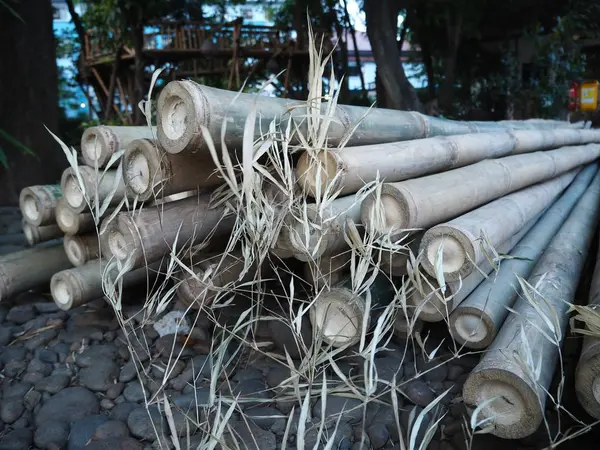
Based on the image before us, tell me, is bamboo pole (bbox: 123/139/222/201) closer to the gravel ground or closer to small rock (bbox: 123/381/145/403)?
the gravel ground

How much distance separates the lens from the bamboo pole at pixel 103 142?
7.52 ft

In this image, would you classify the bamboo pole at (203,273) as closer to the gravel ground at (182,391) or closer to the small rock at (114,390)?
the gravel ground at (182,391)

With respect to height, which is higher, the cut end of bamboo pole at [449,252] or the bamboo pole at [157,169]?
the bamboo pole at [157,169]

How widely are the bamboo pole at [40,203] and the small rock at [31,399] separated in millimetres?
925

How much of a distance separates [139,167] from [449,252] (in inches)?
48.2

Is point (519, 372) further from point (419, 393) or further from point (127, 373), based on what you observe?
point (127, 373)

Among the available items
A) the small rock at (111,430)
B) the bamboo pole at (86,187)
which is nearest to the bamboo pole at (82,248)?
the bamboo pole at (86,187)

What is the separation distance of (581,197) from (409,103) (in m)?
3.90

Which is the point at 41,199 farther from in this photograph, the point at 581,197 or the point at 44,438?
the point at 581,197

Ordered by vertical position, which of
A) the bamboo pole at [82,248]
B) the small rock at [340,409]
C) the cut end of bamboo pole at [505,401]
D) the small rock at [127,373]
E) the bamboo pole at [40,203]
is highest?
the bamboo pole at [40,203]

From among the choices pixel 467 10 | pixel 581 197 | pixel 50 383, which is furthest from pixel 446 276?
pixel 467 10

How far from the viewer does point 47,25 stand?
17.4 feet

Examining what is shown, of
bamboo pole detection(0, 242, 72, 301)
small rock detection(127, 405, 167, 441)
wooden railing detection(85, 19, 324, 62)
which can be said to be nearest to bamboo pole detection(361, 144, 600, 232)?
small rock detection(127, 405, 167, 441)

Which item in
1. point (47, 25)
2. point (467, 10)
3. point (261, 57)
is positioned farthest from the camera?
point (261, 57)
